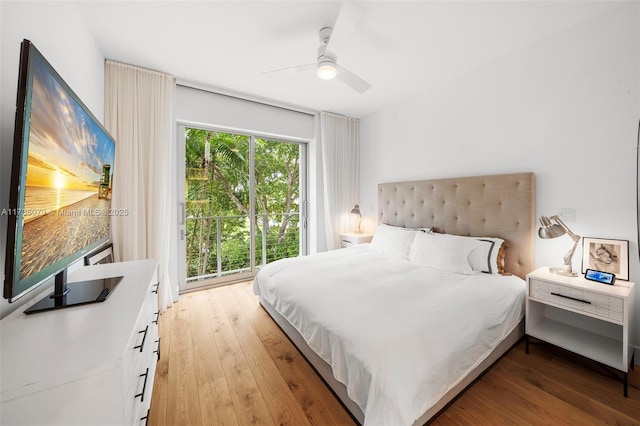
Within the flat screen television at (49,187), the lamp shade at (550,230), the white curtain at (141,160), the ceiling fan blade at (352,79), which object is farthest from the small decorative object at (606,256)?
the white curtain at (141,160)

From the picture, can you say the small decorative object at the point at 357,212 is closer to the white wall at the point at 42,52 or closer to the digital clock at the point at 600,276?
the digital clock at the point at 600,276

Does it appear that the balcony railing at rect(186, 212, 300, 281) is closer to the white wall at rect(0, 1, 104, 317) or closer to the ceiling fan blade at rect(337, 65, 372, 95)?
the white wall at rect(0, 1, 104, 317)

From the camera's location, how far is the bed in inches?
48.8

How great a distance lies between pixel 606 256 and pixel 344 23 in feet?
8.46

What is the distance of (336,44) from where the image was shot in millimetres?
1927

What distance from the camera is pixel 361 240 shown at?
3.91 metres

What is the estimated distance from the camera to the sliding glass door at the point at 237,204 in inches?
135

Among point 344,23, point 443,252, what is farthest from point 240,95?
point 443,252

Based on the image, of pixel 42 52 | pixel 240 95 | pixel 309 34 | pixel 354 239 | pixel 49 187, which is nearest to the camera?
pixel 49 187

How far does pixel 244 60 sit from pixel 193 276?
279 centimetres

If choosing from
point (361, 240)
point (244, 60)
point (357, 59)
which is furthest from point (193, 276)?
point (357, 59)

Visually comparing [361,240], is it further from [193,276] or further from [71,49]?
[71,49]

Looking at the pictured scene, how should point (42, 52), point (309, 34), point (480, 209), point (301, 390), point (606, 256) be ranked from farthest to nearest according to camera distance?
point (480, 209) → point (309, 34) → point (606, 256) → point (301, 390) → point (42, 52)

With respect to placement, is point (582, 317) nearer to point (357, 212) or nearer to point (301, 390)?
point (301, 390)
